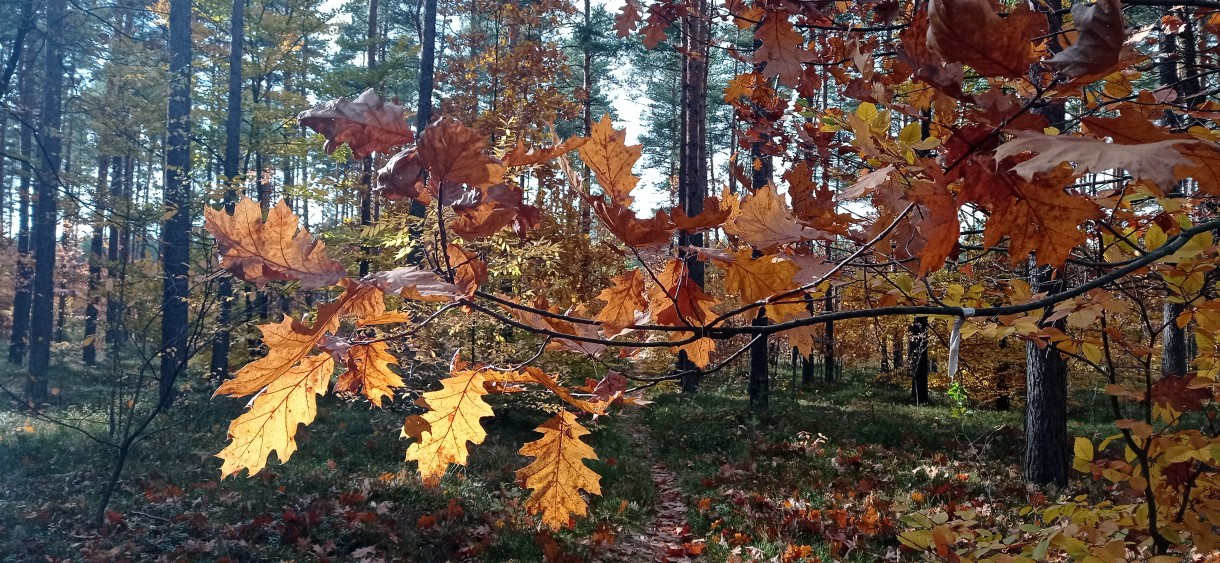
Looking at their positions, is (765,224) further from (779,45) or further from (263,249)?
(263,249)

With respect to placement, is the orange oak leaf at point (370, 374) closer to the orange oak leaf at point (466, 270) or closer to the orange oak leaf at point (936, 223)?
the orange oak leaf at point (466, 270)

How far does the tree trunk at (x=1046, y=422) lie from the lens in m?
5.92

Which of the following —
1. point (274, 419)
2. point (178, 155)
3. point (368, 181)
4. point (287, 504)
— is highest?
point (368, 181)

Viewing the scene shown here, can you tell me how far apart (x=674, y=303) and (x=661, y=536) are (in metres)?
5.60

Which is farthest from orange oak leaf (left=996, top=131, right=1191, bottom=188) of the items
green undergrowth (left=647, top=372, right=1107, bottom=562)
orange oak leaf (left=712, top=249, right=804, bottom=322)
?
green undergrowth (left=647, top=372, right=1107, bottom=562)

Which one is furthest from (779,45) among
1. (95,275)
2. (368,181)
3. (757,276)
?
(95,275)

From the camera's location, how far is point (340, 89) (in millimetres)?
17125

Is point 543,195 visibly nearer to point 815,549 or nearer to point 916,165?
point 815,549

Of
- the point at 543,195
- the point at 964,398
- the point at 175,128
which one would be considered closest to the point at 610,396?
the point at 543,195

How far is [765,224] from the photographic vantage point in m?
1.05

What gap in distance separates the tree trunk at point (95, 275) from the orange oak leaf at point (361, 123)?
554 centimetres

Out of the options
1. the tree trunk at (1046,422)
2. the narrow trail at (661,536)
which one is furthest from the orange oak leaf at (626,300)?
the tree trunk at (1046,422)

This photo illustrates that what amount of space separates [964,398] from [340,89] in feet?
56.9

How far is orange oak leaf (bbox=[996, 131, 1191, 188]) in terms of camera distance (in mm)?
502
